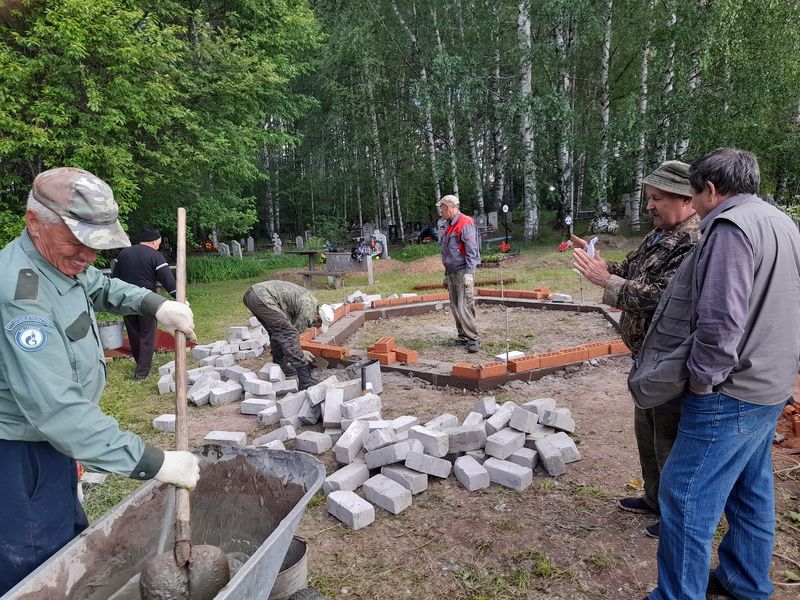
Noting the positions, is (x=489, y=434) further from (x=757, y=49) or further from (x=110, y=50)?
(x=757, y=49)

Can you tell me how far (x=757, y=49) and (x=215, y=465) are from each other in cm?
1714

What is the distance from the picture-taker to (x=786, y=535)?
3.00m

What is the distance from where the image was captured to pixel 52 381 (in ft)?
5.67

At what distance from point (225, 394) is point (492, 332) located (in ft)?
12.8

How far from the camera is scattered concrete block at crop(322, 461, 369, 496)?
3604mm

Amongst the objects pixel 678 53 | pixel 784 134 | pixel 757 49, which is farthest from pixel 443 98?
pixel 784 134

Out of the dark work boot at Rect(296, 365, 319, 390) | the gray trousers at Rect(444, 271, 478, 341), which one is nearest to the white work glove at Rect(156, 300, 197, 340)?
the dark work boot at Rect(296, 365, 319, 390)

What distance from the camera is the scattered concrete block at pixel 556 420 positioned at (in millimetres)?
4148

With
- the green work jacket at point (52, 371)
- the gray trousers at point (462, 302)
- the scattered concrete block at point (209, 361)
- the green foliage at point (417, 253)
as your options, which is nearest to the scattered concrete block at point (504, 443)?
the green work jacket at point (52, 371)

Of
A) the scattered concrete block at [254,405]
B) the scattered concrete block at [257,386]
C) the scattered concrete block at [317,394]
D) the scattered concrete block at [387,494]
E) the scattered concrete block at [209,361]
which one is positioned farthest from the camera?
the scattered concrete block at [209,361]

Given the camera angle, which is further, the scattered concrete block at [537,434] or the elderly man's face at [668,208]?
the scattered concrete block at [537,434]

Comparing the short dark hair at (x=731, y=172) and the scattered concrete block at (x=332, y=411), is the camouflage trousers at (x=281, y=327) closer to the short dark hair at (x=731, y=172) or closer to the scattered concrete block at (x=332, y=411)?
the scattered concrete block at (x=332, y=411)

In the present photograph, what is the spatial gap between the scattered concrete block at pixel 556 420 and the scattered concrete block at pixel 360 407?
4.43 feet

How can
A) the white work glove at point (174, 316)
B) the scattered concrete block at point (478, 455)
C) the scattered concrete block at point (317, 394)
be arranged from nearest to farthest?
1. the white work glove at point (174, 316)
2. the scattered concrete block at point (478, 455)
3. the scattered concrete block at point (317, 394)
